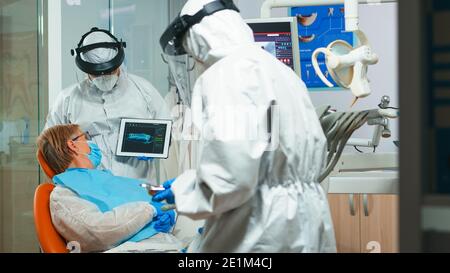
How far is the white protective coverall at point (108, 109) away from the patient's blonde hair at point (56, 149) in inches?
15.0

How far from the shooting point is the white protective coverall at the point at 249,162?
130 cm

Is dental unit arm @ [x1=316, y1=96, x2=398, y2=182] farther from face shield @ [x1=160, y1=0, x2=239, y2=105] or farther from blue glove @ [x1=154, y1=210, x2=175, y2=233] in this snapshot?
blue glove @ [x1=154, y1=210, x2=175, y2=233]

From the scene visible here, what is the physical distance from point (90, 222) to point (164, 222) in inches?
12.1

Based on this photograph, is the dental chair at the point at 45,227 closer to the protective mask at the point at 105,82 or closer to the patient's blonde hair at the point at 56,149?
the patient's blonde hair at the point at 56,149

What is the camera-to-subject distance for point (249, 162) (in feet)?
→ 4.25

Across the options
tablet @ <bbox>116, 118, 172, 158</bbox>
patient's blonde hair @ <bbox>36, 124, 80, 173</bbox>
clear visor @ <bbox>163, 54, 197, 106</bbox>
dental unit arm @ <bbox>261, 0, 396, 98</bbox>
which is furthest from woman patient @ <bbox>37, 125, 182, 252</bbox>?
dental unit arm @ <bbox>261, 0, 396, 98</bbox>

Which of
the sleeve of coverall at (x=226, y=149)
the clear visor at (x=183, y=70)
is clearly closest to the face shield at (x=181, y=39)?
the clear visor at (x=183, y=70)

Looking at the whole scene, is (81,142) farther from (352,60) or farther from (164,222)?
(352,60)

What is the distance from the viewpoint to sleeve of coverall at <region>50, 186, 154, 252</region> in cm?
215

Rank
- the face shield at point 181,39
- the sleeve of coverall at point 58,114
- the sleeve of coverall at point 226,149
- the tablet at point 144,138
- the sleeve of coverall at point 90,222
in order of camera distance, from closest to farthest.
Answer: the sleeve of coverall at point 226,149 → the face shield at point 181,39 → the sleeve of coverall at point 90,222 → the tablet at point 144,138 → the sleeve of coverall at point 58,114

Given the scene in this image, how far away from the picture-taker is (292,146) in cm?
140

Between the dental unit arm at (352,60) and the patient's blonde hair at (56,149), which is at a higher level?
the dental unit arm at (352,60)

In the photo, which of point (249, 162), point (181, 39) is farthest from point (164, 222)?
point (249, 162)
